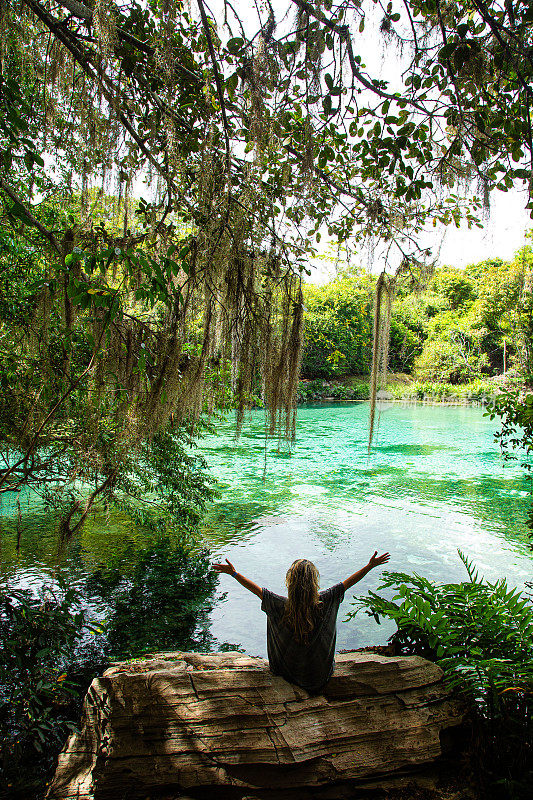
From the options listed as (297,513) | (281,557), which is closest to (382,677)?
(281,557)

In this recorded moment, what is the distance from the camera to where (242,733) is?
2.29m

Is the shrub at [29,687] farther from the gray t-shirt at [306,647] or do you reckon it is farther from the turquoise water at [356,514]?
the turquoise water at [356,514]

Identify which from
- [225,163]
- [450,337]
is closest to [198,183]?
[225,163]

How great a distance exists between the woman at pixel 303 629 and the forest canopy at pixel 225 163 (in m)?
0.93

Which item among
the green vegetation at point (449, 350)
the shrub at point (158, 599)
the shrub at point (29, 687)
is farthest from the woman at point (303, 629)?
the green vegetation at point (449, 350)

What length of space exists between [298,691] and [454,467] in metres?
10.0

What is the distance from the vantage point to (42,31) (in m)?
2.35

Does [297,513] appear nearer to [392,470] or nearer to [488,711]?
[392,470]

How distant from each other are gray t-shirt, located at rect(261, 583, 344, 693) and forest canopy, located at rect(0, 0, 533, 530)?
1004mm

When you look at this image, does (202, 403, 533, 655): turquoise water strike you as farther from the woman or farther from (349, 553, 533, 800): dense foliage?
the woman

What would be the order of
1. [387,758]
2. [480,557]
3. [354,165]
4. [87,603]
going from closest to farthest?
[387,758], [354,165], [87,603], [480,557]

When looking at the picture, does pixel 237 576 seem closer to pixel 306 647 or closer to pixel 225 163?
pixel 306 647

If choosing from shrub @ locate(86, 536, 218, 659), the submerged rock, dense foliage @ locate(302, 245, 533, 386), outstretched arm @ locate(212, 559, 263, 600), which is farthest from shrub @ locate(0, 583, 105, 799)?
dense foliage @ locate(302, 245, 533, 386)

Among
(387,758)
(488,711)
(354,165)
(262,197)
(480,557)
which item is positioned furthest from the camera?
(480,557)
